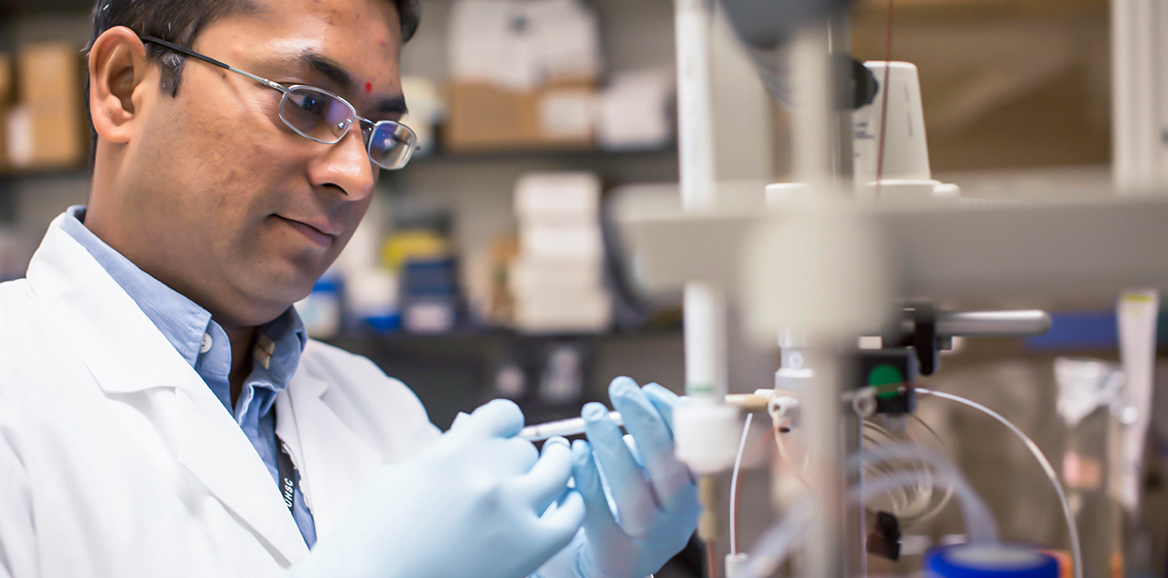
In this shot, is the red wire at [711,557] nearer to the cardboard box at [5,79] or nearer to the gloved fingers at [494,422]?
the gloved fingers at [494,422]

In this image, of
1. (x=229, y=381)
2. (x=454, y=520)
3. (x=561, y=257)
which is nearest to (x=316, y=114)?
(x=229, y=381)

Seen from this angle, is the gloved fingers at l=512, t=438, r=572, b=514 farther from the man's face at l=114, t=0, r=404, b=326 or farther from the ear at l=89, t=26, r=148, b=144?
the ear at l=89, t=26, r=148, b=144

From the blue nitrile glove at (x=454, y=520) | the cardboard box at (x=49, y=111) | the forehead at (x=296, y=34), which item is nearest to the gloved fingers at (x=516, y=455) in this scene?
the blue nitrile glove at (x=454, y=520)

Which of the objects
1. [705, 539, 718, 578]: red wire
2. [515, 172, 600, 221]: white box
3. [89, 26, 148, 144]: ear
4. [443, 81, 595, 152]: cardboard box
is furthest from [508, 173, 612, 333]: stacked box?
[705, 539, 718, 578]: red wire

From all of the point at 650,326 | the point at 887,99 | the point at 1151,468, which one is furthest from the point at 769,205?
the point at 650,326

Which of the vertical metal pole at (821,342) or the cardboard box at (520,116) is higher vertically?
the cardboard box at (520,116)

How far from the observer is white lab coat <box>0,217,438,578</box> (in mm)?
688

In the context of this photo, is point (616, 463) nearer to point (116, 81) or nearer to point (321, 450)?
point (321, 450)

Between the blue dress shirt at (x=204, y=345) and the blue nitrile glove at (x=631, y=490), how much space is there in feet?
1.09

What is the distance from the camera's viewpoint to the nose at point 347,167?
840mm

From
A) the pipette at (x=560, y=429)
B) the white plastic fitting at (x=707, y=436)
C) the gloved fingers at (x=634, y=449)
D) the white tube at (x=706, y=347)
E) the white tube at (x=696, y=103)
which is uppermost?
the white tube at (x=696, y=103)

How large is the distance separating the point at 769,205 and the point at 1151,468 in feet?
4.91

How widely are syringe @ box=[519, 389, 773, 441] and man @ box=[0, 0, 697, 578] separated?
2 centimetres

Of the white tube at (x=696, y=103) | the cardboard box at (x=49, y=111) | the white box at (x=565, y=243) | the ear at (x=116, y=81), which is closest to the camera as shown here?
the white tube at (x=696, y=103)
